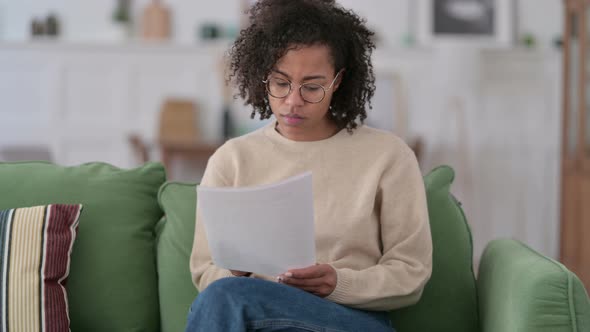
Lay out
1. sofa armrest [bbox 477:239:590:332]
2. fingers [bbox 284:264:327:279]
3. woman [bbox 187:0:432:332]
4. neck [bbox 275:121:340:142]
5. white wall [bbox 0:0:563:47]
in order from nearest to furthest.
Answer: sofa armrest [bbox 477:239:590:332]
fingers [bbox 284:264:327:279]
woman [bbox 187:0:432:332]
neck [bbox 275:121:340:142]
white wall [bbox 0:0:563:47]

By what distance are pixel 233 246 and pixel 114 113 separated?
3573 mm

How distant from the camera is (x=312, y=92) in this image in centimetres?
165

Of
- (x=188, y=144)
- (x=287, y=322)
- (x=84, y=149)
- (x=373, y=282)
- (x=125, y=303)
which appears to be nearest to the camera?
(x=287, y=322)

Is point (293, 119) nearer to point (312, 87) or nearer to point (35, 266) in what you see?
point (312, 87)

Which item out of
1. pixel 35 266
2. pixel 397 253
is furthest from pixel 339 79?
pixel 35 266

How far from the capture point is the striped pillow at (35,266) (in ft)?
5.07

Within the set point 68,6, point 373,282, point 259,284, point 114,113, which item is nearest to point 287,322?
point 259,284

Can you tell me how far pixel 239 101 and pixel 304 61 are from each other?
318 centimetres

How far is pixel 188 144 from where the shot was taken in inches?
175

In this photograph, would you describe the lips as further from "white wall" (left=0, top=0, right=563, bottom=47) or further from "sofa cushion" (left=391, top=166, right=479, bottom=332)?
"white wall" (left=0, top=0, right=563, bottom=47)

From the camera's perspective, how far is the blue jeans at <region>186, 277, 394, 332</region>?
129 centimetres

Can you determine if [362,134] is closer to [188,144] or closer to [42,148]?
[188,144]

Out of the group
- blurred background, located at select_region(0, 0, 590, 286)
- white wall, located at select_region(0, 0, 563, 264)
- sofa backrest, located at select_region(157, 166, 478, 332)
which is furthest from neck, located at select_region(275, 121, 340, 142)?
white wall, located at select_region(0, 0, 563, 264)

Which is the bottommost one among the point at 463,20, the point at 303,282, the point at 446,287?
the point at 446,287
